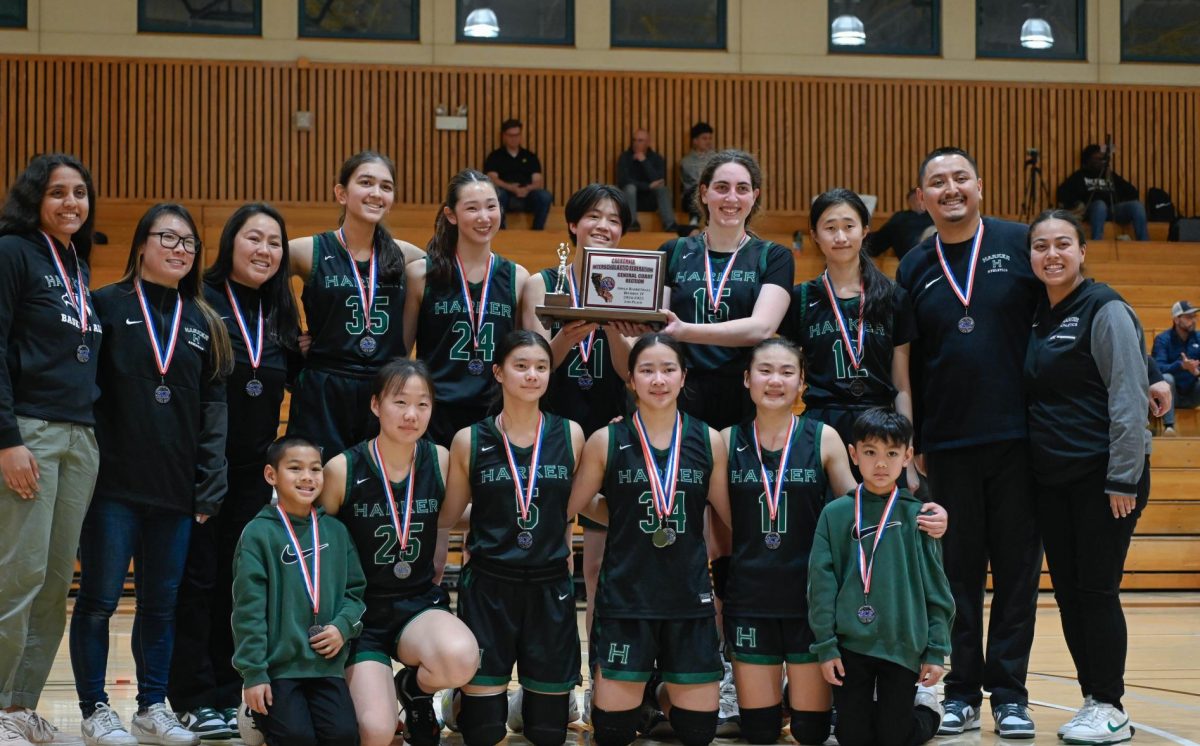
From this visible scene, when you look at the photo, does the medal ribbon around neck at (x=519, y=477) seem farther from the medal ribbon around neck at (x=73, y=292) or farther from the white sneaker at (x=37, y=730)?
the white sneaker at (x=37, y=730)

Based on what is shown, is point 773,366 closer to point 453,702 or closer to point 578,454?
point 578,454

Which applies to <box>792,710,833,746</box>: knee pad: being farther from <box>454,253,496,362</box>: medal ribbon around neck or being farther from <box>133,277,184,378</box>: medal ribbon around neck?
<box>133,277,184,378</box>: medal ribbon around neck

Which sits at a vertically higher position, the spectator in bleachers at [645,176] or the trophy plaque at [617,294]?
the spectator in bleachers at [645,176]

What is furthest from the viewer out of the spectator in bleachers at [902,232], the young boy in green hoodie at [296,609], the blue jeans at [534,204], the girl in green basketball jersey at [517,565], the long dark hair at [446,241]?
the blue jeans at [534,204]

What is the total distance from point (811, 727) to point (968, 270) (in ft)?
5.72

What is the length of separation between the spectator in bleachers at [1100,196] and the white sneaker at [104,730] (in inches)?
495

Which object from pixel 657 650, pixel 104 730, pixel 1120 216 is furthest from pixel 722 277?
pixel 1120 216

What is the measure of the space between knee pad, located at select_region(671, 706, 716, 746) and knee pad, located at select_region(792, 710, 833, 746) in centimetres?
29

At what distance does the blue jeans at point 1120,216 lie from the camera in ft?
46.4

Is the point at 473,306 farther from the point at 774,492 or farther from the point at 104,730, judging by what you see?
the point at 104,730

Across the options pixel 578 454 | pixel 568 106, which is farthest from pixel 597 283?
pixel 568 106

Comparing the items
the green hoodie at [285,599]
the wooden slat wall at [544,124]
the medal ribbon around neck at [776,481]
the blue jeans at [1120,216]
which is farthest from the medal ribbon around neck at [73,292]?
the blue jeans at [1120,216]

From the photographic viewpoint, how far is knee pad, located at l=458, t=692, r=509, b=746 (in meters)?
4.18

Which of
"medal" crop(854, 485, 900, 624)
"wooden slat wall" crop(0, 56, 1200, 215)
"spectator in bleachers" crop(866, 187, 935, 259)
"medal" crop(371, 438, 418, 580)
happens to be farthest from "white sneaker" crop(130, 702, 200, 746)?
"wooden slat wall" crop(0, 56, 1200, 215)
